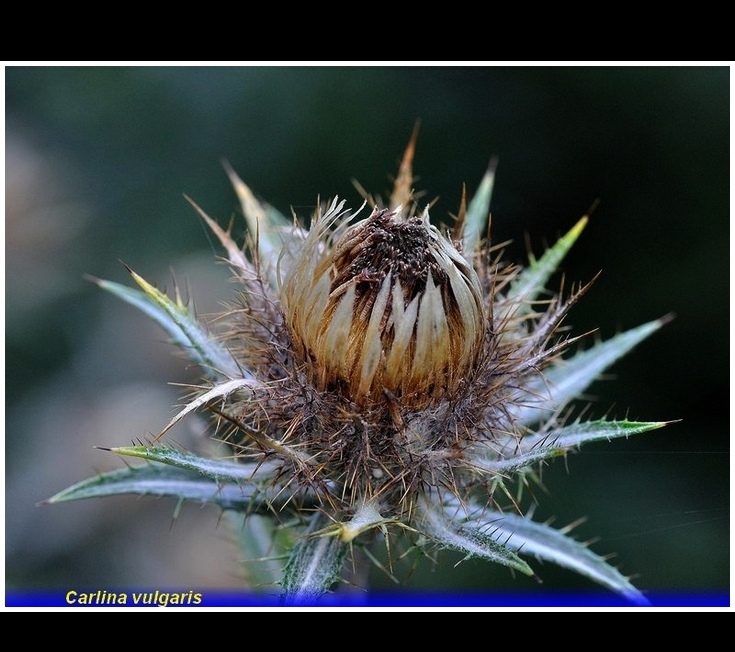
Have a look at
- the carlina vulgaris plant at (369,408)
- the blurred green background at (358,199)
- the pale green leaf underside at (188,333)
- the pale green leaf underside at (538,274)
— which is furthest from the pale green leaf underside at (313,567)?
the blurred green background at (358,199)

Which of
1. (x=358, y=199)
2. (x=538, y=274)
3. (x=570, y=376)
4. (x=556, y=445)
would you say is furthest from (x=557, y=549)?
(x=358, y=199)

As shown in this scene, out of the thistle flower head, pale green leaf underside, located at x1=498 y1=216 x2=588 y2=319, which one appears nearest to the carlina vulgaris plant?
the thistle flower head

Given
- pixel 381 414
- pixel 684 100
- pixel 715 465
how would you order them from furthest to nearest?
pixel 684 100 → pixel 715 465 → pixel 381 414

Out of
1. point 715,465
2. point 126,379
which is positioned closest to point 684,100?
point 715,465

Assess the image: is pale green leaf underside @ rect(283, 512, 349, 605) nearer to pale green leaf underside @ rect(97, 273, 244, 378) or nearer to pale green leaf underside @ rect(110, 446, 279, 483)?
pale green leaf underside @ rect(110, 446, 279, 483)

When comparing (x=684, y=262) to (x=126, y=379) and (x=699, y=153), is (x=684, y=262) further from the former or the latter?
(x=126, y=379)

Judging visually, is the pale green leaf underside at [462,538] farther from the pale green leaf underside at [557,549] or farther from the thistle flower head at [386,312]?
the thistle flower head at [386,312]
